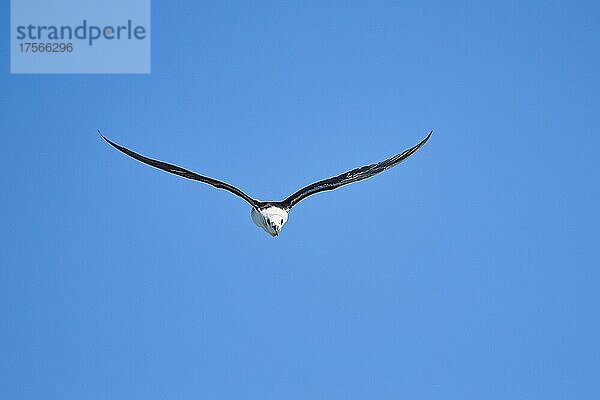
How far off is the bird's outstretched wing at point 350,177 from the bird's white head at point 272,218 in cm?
83

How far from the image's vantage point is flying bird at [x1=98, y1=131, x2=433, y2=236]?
956 inches

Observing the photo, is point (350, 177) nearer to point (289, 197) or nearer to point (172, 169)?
point (289, 197)

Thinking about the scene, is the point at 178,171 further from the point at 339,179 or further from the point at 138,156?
the point at 339,179

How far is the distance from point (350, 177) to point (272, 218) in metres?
2.71

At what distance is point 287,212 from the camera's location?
2539 centimetres

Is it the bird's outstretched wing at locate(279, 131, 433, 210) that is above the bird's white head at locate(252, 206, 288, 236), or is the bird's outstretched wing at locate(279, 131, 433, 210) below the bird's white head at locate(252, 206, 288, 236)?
above

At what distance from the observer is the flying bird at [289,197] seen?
24281 millimetres

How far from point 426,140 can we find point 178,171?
22.6 ft

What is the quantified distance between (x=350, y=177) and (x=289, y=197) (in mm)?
1791

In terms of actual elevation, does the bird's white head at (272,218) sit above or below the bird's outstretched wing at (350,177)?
below

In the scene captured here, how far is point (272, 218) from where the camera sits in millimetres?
24672

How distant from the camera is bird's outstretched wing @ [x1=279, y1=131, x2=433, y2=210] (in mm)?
25781

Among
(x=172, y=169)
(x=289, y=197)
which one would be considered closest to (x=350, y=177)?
(x=289, y=197)

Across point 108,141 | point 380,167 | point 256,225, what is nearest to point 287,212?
point 256,225
